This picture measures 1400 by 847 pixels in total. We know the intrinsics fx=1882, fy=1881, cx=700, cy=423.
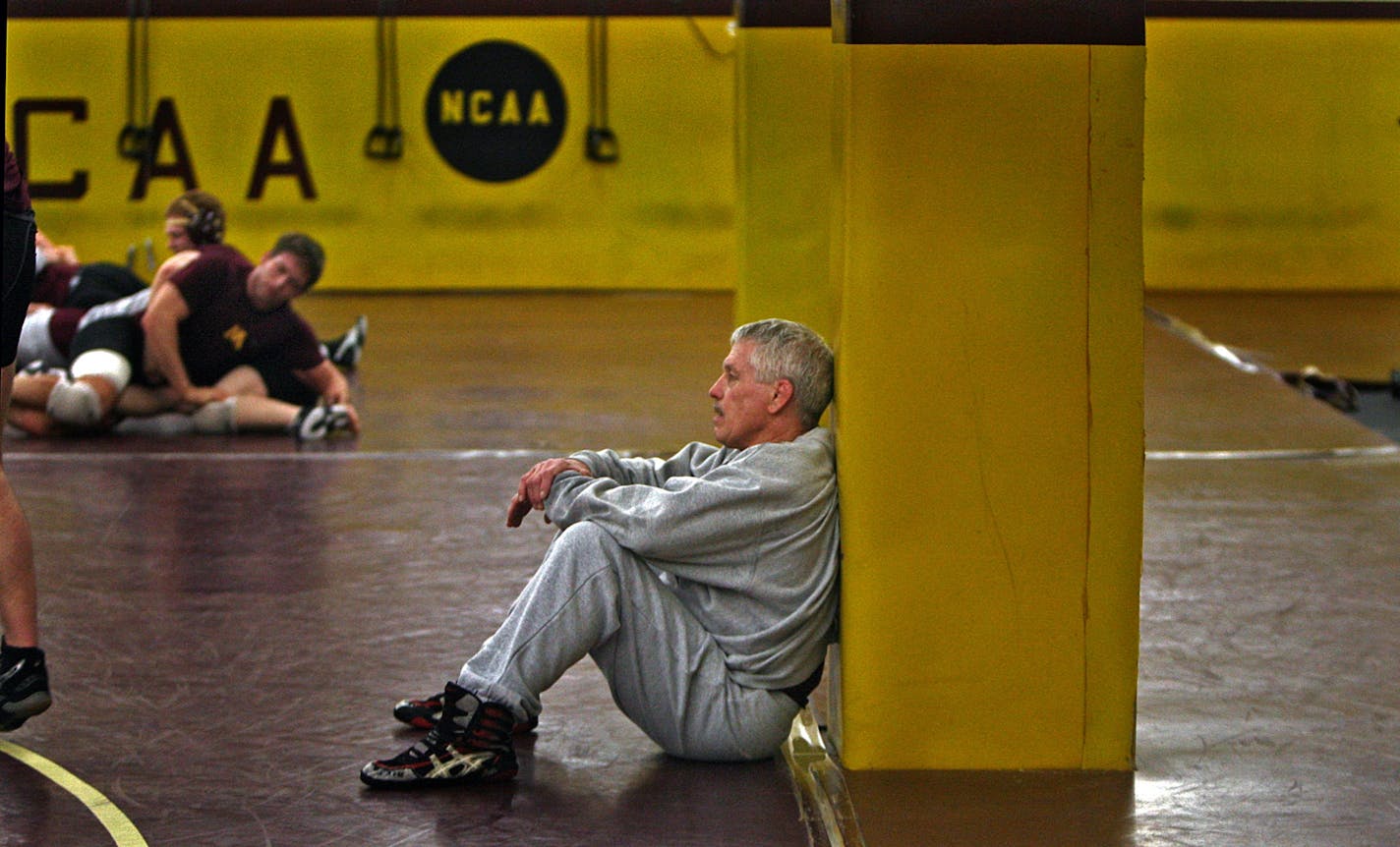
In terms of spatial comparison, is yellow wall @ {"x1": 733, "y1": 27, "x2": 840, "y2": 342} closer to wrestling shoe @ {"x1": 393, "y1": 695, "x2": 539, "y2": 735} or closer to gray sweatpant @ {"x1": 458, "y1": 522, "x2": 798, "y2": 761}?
wrestling shoe @ {"x1": 393, "y1": 695, "x2": 539, "y2": 735}

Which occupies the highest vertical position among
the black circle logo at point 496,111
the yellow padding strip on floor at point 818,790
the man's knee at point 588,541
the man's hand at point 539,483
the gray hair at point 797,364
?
the black circle logo at point 496,111

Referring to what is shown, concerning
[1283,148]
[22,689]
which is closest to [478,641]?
[22,689]

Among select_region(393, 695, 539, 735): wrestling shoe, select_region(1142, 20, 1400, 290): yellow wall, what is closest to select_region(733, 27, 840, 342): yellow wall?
select_region(393, 695, 539, 735): wrestling shoe

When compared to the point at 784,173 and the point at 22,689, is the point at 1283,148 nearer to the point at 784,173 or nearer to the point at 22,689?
the point at 784,173

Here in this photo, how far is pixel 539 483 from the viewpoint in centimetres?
396

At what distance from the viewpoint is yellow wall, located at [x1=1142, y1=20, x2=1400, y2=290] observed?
48.5ft

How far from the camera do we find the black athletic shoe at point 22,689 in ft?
13.4

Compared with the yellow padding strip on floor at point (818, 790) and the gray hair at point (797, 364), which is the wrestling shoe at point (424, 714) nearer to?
the yellow padding strip on floor at point (818, 790)

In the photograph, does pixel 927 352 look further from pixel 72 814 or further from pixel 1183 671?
pixel 72 814

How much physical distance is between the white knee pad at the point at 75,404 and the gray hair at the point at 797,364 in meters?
4.97

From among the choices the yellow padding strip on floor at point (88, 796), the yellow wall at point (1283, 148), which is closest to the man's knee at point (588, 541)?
the yellow padding strip on floor at point (88, 796)

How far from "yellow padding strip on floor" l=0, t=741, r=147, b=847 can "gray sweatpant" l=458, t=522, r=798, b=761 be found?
720 millimetres

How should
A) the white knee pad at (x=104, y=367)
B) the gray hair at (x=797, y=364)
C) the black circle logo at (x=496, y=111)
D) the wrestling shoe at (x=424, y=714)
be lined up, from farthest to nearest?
the black circle logo at (x=496, y=111)
the white knee pad at (x=104, y=367)
the wrestling shoe at (x=424, y=714)
the gray hair at (x=797, y=364)

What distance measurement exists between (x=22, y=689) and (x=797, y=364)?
183cm
